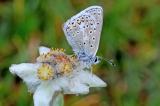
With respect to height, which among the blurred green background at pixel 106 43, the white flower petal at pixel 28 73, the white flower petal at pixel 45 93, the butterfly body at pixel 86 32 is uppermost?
the butterfly body at pixel 86 32

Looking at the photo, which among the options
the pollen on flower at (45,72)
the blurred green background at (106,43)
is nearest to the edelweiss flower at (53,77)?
the pollen on flower at (45,72)

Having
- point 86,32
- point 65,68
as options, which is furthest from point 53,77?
point 86,32

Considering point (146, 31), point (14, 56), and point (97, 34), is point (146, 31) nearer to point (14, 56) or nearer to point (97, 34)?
point (14, 56)

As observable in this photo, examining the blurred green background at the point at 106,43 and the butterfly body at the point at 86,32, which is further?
the blurred green background at the point at 106,43

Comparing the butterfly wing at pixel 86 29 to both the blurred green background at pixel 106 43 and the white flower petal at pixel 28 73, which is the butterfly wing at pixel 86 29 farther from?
the blurred green background at pixel 106 43

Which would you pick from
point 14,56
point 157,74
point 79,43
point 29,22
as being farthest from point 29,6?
point 79,43

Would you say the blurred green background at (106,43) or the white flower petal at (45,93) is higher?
the white flower petal at (45,93)

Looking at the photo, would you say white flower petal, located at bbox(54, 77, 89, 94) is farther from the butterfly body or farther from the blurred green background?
the blurred green background
